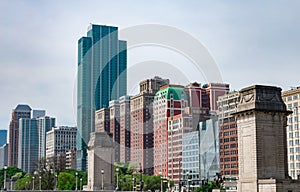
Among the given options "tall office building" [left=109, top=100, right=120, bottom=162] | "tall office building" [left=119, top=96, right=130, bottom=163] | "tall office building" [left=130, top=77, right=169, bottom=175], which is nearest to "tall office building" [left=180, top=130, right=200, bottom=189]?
"tall office building" [left=130, top=77, right=169, bottom=175]

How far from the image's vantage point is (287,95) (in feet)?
428

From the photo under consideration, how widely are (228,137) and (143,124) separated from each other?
29034 mm

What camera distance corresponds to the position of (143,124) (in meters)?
133

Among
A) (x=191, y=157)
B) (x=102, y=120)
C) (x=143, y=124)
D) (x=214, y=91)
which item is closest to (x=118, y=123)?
(x=102, y=120)

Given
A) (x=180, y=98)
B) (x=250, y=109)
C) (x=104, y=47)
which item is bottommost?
(x=250, y=109)

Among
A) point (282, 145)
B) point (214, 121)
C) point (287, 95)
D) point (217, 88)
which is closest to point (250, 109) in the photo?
point (282, 145)

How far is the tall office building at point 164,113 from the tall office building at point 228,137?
1340 cm

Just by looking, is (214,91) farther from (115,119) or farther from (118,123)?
(118,123)

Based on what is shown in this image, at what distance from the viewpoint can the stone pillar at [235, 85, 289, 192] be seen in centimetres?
5312

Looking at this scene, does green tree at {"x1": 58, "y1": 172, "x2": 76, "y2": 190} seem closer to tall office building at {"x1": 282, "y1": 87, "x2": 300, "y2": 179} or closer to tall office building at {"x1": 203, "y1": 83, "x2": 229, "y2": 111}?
tall office building at {"x1": 203, "y1": 83, "x2": 229, "y2": 111}

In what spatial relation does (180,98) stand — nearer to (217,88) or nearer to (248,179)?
(217,88)

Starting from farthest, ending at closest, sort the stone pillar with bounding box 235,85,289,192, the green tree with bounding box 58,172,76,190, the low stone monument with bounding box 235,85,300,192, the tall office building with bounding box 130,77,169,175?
the green tree with bounding box 58,172,76,190
the tall office building with bounding box 130,77,169,175
the stone pillar with bounding box 235,85,289,192
the low stone monument with bounding box 235,85,300,192

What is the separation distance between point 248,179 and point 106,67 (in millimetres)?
71539

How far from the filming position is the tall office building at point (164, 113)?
119738mm
